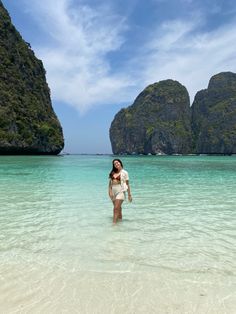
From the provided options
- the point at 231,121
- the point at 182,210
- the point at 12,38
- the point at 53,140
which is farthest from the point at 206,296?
the point at 231,121

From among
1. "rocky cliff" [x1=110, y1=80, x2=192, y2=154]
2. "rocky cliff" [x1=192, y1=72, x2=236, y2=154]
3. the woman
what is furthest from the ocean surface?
"rocky cliff" [x1=110, y1=80, x2=192, y2=154]

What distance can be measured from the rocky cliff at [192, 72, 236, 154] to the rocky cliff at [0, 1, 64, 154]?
97.7 metres

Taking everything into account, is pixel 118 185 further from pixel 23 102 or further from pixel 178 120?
pixel 178 120

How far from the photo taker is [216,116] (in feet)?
554

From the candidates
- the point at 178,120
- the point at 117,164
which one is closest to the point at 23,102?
the point at 117,164

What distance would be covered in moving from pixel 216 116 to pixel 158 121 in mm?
31609

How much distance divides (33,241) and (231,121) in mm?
165731

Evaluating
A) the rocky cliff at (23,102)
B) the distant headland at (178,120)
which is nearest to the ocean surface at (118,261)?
the rocky cliff at (23,102)

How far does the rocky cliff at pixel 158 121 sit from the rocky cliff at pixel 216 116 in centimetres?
774

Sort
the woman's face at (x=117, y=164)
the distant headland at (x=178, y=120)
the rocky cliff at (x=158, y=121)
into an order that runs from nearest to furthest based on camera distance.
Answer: the woman's face at (x=117, y=164)
the distant headland at (x=178, y=120)
the rocky cliff at (x=158, y=121)

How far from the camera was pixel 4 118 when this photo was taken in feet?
210

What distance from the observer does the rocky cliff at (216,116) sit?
15650 centimetres

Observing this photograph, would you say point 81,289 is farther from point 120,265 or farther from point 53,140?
point 53,140

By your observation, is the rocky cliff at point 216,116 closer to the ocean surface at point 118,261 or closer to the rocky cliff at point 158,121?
the rocky cliff at point 158,121
